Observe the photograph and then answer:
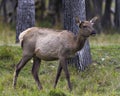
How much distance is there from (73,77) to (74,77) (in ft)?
0.20

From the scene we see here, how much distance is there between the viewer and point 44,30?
11867 millimetres

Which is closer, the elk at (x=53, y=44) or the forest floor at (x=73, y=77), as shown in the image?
the forest floor at (x=73, y=77)

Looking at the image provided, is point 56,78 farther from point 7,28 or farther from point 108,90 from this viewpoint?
point 7,28

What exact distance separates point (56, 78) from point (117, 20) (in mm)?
14958

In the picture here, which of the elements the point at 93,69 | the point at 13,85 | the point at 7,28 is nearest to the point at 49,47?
the point at 13,85

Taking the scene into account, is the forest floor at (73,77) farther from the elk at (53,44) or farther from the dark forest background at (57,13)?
the dark forest background at (57,13)

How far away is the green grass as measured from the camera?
11.1 metres

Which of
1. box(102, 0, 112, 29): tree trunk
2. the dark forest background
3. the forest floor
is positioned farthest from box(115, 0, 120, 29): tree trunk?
the forest floor

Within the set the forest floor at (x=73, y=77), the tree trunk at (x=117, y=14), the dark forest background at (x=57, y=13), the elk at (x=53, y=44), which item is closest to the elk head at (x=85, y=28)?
the elk at (x=53, y=44)

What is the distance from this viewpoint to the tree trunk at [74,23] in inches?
520

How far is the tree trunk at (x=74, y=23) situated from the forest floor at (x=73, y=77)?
0.18m

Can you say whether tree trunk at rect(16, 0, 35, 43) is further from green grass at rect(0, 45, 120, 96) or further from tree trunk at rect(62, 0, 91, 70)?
tree trunk at rect(62, 0, 91, 70)

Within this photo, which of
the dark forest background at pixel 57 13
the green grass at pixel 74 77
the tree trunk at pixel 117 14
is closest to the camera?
the green grass at pixel 74 77

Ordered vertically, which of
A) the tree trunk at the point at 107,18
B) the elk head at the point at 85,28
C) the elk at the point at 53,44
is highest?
the elk head at the point at 85,28
